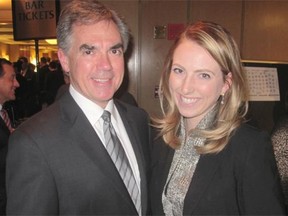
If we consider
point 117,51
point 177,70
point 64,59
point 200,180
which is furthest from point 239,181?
point 64,59

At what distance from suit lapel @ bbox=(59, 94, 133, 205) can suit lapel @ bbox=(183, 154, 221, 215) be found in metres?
0.27

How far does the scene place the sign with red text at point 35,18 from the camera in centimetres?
400

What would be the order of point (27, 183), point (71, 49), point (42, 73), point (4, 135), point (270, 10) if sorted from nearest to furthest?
point (27, 183), point (71, 49), point (4, 135), point (270, 10), point (42, 73)

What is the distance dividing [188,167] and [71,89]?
70 centimetres

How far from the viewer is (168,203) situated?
1.48 metres

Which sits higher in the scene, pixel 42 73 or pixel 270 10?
pixel 270 10

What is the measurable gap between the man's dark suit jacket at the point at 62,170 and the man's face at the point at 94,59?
0.38 ft

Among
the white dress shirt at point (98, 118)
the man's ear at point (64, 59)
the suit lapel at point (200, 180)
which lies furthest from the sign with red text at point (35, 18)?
the suit lapel at point (200, 180)

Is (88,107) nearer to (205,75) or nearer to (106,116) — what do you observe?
(106,116)

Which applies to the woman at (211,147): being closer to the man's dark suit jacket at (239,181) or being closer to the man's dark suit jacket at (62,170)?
the man's dark suit jacket at (239,181)

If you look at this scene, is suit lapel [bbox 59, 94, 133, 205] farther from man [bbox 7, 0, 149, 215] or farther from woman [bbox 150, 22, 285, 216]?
woman [bbox 150, 22, 285, 216]

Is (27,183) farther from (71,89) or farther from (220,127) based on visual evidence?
(220,127)

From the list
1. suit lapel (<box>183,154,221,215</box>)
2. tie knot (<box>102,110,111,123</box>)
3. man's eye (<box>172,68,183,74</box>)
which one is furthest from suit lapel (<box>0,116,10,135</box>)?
suit lapel (<box>183,154,221,215</box>)

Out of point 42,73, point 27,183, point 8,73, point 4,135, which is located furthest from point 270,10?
point 42,73
